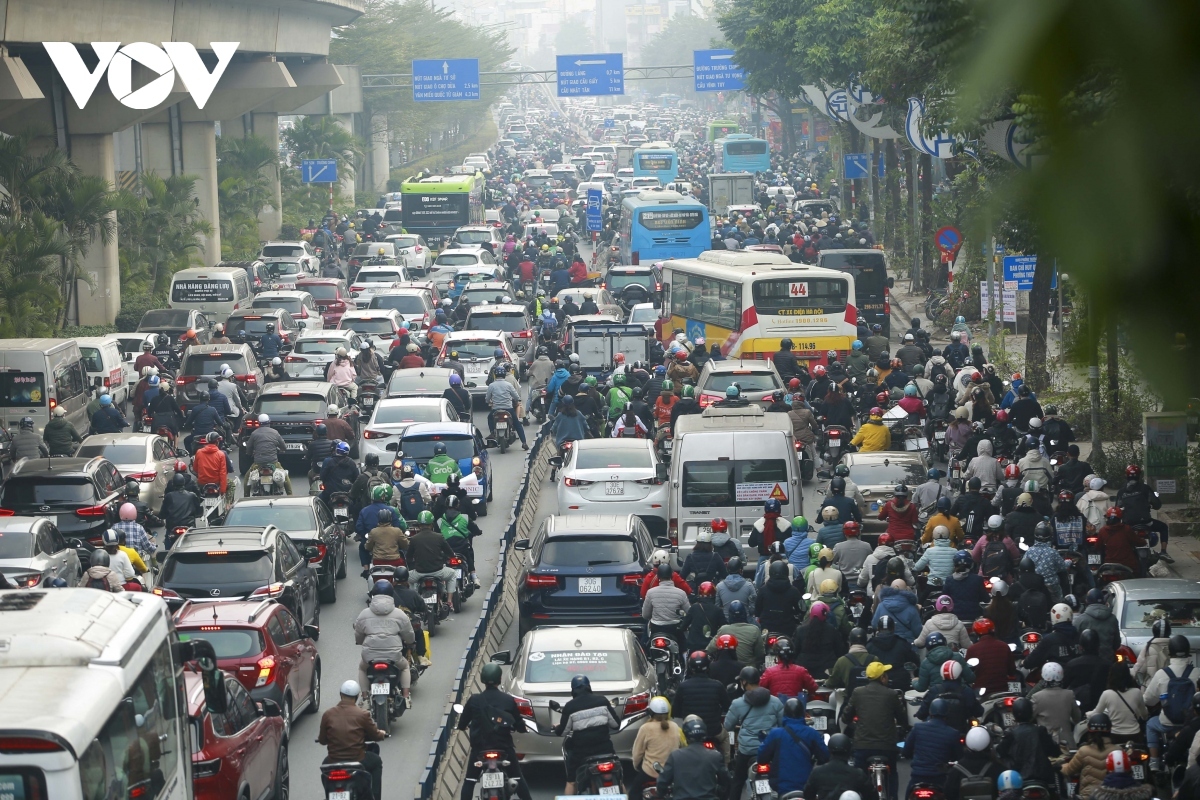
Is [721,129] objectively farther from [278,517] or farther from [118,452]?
[278,517]

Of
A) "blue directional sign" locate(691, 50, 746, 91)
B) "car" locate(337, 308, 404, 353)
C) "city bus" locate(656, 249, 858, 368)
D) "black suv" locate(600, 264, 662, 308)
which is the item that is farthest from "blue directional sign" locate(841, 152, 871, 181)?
A: "blue directional sign" locate(691, 50, 746, 91)

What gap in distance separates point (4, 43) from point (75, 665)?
99.4ft

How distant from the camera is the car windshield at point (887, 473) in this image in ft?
69.3

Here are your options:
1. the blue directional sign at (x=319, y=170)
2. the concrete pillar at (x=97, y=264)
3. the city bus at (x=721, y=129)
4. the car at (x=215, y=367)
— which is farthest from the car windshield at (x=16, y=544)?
the city bus at (x=721, y=129)

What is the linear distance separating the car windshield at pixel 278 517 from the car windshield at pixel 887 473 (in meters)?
6.75

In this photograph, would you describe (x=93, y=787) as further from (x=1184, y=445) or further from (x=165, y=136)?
(x=165, y=136)

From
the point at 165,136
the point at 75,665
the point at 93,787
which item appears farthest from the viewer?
the point at 165,136

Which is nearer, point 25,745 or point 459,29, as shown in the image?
point 25,745

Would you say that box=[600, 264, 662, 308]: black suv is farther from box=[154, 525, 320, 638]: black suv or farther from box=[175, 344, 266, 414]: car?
box=[154, 525, 320, 638]: black suv

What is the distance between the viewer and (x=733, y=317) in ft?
104

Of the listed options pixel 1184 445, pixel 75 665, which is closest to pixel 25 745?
pixel 75 665

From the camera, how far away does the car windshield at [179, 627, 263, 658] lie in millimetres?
13242

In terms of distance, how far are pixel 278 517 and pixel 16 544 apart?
9.04 feet

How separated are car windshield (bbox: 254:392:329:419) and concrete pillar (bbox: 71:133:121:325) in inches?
734
